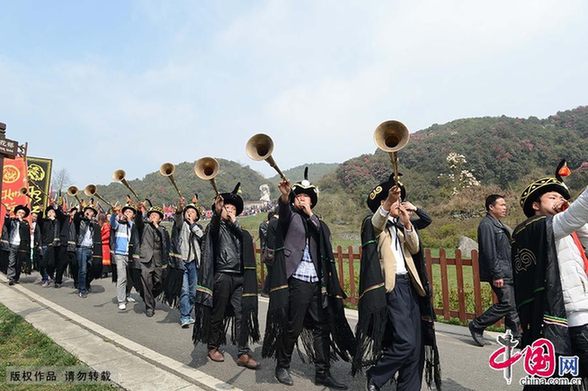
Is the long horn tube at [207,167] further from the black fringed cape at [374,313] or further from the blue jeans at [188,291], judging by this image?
the blue jeans at [188,291]

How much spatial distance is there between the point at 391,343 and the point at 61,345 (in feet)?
13.6

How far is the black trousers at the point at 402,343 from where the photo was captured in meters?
3.29

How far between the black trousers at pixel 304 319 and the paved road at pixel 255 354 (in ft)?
0.88

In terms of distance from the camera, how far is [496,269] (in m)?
5.11

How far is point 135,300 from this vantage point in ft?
29.4

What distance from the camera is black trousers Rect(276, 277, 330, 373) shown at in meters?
4.06

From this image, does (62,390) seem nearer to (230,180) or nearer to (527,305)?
(527,305)

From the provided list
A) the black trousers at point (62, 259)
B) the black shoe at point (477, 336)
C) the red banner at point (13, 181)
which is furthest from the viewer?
the red banner at point (13, 181)

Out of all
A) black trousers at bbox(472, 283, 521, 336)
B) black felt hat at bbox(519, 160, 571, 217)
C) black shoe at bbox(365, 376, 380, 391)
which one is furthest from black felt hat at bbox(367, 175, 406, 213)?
black trousers at bbox(472, 283, 521, 336)

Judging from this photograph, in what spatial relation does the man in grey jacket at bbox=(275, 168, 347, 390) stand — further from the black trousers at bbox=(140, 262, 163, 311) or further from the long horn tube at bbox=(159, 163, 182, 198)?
the black trousers at bbox=(140, 262, 163, 311)

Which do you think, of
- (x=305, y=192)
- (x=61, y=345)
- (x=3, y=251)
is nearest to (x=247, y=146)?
(x=305, y=192)

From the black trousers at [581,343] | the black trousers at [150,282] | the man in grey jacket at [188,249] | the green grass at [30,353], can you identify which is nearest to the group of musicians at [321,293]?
the man in grey jacket at [188,249]

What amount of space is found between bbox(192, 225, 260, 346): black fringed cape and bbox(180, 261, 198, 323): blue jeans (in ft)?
5.79

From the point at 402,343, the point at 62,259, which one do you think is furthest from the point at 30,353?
the point at 62,259
